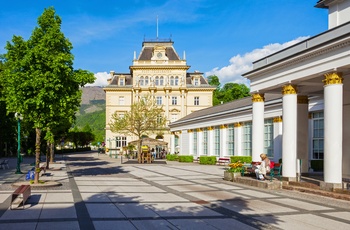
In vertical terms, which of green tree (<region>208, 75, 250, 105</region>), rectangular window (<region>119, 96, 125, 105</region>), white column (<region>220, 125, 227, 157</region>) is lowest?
white column (<region>220, 125, 227, 157</region>)

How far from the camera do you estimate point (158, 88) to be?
77.7m

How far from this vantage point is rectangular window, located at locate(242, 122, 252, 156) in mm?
38503

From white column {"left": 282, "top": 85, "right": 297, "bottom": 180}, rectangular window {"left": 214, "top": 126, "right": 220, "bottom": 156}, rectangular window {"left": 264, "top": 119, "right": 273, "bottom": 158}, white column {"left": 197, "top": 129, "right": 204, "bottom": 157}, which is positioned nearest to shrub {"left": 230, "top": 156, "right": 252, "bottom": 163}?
rectangular window {"left": 264, "top": 119, "right": 273, "bottom": 158}

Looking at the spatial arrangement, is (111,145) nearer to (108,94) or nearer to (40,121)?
(108,94)

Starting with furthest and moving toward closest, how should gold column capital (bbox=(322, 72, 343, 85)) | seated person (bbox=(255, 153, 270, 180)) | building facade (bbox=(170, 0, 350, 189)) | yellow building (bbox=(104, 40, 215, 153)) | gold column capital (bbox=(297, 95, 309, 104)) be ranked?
yellow building (bbox=(104, 40, 215, 153)) → gold column capital (bbox=(297, 95, 309, 104)) → seated person (bbox=(255, 153, 270, 180)) → gold column capital (bbox=(322, 72, 343, 85)) → building facade (bbox=(170, 0, 350, 189))

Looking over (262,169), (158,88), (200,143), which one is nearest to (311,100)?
(262,169)

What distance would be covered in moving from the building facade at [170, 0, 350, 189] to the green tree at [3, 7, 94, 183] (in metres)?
11.1

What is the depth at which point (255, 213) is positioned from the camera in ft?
40.7

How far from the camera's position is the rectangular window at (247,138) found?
38.5 meters

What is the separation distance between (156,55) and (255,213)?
6700 centimetres

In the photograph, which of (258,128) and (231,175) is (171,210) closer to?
(231,175)

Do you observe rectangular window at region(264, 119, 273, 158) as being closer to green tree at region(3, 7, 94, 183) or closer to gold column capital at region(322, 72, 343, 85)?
gold column capital at region(322, 72, 343, 85)

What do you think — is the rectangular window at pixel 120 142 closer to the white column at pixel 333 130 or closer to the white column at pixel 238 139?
the white column at pixel 238 139

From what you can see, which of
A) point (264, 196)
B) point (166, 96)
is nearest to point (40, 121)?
point (264, 196)
